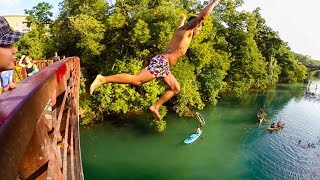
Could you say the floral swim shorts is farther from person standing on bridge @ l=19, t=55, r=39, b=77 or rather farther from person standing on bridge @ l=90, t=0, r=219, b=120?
person standing on bridge @ l=19, t=55, r=39, b=77

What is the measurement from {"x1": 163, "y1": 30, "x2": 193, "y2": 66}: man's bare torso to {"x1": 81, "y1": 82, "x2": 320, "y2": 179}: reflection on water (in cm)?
1475

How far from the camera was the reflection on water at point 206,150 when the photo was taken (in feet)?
62.5

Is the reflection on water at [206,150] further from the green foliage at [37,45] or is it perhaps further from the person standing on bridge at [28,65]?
the person standing on bridge at [28,65]

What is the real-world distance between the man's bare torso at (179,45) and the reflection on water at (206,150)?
14.7 metres

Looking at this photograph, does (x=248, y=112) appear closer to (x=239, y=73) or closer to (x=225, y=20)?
(x=239, y=73)

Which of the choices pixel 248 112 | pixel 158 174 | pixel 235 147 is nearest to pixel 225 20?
pixel 248 112

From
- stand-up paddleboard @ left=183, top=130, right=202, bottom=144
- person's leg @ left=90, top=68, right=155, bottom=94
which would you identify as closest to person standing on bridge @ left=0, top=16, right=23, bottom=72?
person's leg @ left=90, top=68, right=155, bottom=94

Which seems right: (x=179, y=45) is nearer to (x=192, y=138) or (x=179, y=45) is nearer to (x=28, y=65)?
(x=28, y=65)

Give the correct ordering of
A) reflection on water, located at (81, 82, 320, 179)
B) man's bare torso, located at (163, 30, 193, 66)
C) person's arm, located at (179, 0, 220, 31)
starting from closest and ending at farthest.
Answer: person's arm, located at (179, 0, 220, 31)
man's bare torso, located at (163, 30, 193, 66)
reflection on water, located at (81, 82, 320, 179)

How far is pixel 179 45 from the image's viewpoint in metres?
3.84

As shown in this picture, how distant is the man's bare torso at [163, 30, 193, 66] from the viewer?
3.84 meters

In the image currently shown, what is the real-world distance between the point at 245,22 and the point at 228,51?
400 cm

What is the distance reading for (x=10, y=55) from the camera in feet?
5.37

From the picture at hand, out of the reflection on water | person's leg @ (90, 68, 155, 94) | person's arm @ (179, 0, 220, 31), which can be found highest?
person's arm @ (179, 0, 220, 31)
